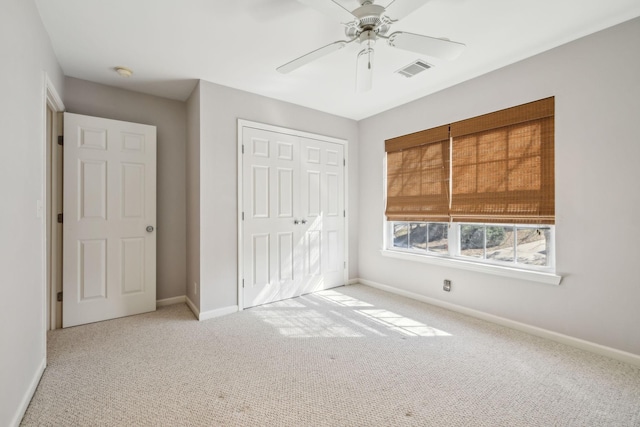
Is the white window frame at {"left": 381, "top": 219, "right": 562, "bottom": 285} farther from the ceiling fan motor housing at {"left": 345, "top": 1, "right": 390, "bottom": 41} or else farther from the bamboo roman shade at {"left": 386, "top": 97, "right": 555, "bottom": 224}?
the ceiling fan motor housing at {"left": 345, "top": 1, "right": 390, "bottom": 41}

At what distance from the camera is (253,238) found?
130 inches

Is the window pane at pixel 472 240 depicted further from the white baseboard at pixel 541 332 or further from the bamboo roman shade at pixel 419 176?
the white baseboard at pixel 541 332

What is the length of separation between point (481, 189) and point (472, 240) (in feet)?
1.91

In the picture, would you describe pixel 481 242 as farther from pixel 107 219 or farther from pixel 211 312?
pixel 107 219

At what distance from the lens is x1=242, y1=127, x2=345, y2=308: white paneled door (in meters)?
3.29

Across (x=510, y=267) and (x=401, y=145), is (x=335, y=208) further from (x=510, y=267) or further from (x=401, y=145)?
(x=510, y=267)

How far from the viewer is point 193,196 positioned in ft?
10.4

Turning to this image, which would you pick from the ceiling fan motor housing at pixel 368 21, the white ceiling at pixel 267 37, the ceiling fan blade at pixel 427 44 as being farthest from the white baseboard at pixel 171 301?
the ceiling fan blade at pixel 427 44

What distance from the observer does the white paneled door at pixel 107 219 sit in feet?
9.09

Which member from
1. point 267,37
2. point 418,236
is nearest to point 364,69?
point 267,37

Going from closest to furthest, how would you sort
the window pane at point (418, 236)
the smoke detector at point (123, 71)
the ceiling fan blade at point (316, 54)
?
1. the ceiling fan blade at point (316, 54)
2. the smoke detector at point (123, 71)
3. the window pane at point (418, 236)

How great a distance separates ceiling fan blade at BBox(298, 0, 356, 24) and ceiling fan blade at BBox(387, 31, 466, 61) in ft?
1.11

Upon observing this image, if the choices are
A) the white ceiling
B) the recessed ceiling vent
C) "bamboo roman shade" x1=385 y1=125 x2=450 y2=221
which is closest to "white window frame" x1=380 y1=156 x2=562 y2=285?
"bamboo roman shade" x1=385 y1=125 x2=450 y2=221

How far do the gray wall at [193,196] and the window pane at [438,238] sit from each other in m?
2.69
